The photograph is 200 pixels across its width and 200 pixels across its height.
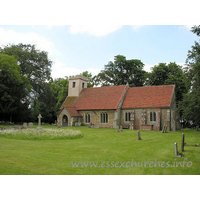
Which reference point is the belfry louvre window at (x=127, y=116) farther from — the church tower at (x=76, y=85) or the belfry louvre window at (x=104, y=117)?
the church tower at (x=76, y=85)

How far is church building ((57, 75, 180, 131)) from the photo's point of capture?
1206 inches

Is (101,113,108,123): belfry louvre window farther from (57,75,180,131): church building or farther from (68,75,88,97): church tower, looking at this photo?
(68,75,88,97): church tower

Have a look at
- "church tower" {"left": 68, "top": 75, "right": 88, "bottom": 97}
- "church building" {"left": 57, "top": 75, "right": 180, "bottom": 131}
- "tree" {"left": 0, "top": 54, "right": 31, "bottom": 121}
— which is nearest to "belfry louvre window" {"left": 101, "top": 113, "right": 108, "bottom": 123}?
"church building" {"left": 57, "top": 75, "right": 180, "bottom": 131}

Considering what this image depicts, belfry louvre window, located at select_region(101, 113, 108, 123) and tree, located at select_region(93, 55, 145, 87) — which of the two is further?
tree, located at select_region(93, 55, 145, 87)

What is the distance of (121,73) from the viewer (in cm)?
5372

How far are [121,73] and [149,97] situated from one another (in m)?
21.8

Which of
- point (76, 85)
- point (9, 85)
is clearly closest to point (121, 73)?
point (76, 85)

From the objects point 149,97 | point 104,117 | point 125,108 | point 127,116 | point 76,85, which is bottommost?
point 104,117

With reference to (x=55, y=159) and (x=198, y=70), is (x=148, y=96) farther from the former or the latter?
(x=55, y=159)

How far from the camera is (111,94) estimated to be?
37.1 meters

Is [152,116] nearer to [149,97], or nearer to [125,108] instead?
[149,97]

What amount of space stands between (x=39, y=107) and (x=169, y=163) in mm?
46581

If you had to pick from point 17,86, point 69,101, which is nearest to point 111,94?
point 69,101

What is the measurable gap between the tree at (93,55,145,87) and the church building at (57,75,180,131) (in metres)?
14.4
